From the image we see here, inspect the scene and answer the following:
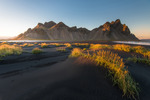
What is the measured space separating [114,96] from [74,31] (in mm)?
144938

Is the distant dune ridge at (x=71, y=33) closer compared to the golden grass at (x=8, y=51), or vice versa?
the golden grass at (x=8, y=51)

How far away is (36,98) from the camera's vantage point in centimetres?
212

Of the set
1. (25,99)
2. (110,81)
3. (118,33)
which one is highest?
(118,33)

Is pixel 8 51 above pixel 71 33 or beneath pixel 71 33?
beneath

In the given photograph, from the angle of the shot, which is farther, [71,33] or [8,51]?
[71,33]

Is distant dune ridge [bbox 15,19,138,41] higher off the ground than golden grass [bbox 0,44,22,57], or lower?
higher

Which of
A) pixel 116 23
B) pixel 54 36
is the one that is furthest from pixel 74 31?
pixel 116 23

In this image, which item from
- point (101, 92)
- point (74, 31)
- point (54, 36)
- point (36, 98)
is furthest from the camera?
point (74, 31)

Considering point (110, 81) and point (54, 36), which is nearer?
point (110, 81)

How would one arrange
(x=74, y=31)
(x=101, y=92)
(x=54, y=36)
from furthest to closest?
(x=74, y=31) → (x=54, y=36) → (x=101, y=92)

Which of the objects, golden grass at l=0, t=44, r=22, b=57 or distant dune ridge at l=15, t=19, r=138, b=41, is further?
distant dune ridge at l=15, t=19, r=138, b=41

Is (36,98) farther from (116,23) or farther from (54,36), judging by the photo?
(116,23)

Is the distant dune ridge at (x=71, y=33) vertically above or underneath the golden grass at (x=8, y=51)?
above

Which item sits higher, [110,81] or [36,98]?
[110,81]
